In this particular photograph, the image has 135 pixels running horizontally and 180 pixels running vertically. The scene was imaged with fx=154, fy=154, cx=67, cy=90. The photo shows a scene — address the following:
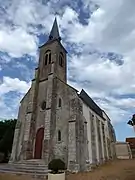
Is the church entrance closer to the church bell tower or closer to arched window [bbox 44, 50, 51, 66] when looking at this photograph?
the church bell tower

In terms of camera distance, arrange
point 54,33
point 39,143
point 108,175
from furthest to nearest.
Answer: point 54,33
point 39,143
point 108,175

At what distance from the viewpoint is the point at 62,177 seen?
9195 mm

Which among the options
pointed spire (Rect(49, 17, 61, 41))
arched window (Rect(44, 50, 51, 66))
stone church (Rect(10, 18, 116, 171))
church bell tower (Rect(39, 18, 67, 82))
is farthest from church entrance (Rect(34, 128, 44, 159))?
pointed spire (Rect(49, 17, 61, 41))

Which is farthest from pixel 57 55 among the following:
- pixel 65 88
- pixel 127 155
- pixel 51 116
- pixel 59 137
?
pixel 127 155

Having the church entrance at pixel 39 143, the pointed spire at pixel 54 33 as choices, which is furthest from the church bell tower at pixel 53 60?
the church entrance at pixel 39 143

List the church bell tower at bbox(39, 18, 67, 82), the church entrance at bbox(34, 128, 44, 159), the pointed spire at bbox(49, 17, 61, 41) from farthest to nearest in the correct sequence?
1. the pointed spire at bbox(49, 17, 61, 41)
2. the church bell tower at bbox(39, 18, 67, 82)
3. the church entrance at bbox(34, 128, 44, 159)

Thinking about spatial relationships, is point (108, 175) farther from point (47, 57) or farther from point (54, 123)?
point (47, 57)

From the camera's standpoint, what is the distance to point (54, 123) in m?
15.9

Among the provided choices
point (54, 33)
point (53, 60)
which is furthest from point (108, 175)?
point (54, 33)

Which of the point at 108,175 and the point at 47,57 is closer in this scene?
the point at 108,175

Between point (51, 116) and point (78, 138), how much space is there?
3512mm

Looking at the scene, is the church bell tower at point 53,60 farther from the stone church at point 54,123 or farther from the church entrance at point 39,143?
the church entrance at point 39,143

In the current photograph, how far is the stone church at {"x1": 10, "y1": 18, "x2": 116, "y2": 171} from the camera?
46.8 ft

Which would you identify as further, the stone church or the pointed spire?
the pointed spire
